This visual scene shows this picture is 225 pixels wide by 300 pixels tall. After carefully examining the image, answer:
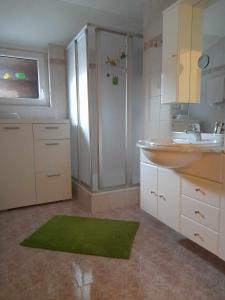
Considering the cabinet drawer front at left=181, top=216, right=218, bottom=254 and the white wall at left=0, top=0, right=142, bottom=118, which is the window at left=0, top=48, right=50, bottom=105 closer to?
the white wall at left=0, top=0, right=142, bottom=118

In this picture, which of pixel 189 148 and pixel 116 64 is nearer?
pixel 189 148

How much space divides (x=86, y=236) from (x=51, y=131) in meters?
1.18

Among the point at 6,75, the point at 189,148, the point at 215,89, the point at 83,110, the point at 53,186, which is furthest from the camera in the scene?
the point at 6,75

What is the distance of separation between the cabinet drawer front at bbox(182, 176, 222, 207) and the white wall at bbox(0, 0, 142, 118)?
1923 mm

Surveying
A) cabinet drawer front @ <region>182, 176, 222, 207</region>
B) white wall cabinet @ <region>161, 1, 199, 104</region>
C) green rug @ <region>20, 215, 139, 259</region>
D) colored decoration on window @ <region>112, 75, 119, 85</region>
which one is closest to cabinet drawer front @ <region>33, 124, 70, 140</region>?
colored decoration on window @ <region>112, 75, 119, 85</region>

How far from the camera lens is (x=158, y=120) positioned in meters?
2.08

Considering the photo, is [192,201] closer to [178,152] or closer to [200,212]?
[200,212]

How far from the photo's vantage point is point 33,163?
2.32m

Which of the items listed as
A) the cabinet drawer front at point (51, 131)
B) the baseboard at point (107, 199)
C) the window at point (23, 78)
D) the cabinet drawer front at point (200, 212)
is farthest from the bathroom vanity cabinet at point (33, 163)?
the cabinet drawer front at point (200, 212)

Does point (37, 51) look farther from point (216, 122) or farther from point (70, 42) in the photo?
point (216, 122)

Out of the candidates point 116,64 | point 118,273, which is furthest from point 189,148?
point 116,64

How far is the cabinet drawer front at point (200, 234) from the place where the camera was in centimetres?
126

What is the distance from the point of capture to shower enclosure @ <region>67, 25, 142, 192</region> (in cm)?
216

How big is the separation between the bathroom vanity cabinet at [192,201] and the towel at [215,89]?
505 mm
